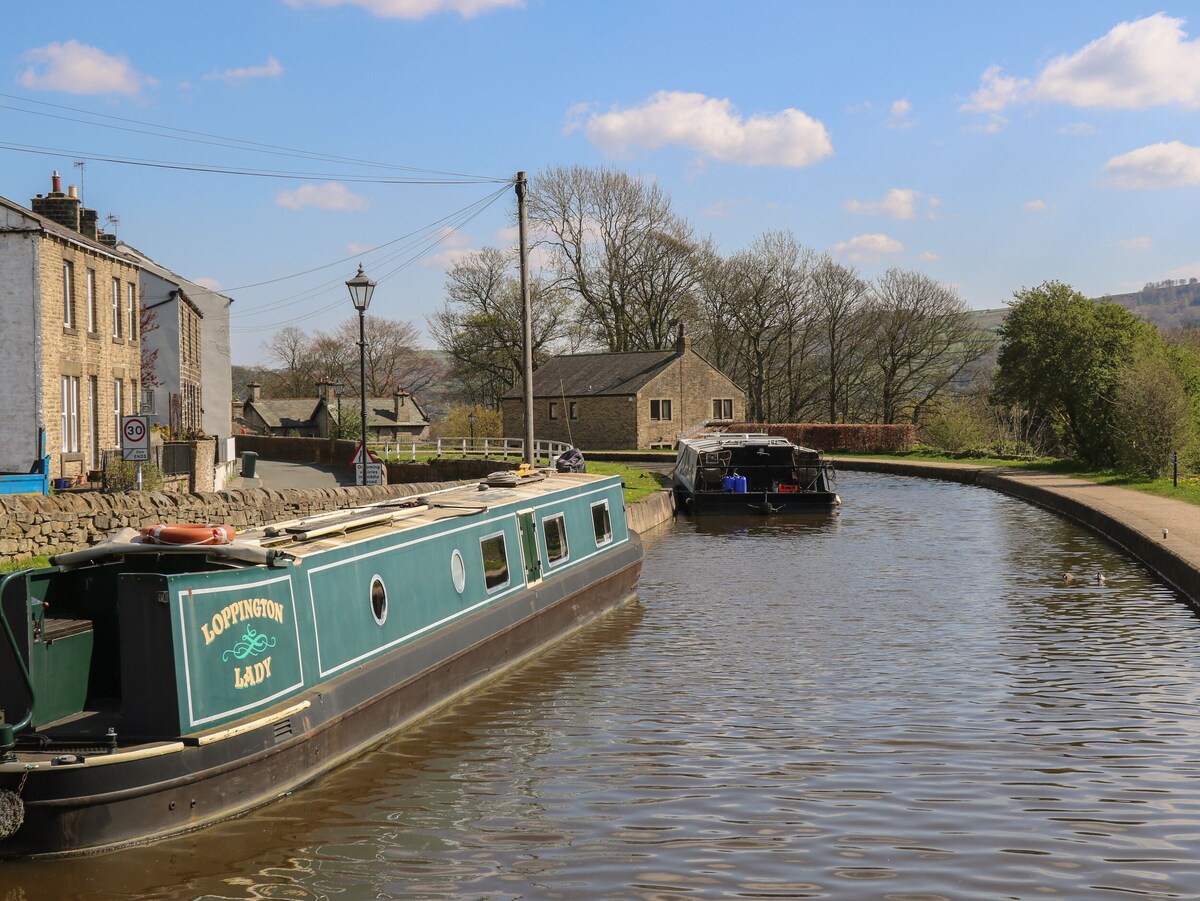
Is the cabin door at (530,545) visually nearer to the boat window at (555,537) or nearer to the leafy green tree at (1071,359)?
the boat window at (555,537)

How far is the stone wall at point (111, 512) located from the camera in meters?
17.4

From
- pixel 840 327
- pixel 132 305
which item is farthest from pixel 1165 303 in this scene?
pixel 132 305

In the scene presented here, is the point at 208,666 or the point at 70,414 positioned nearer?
the point at 208,666

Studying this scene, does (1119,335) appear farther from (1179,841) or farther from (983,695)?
(1179,841)

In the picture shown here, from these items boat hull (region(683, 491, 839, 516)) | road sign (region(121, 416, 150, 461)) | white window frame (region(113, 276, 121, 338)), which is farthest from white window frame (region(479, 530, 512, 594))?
white window frame (region(113, 276, 121, 338))

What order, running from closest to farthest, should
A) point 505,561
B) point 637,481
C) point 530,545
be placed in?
point 505,561, point 530,545, point 637,481

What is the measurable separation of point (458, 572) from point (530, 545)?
91.8 inches

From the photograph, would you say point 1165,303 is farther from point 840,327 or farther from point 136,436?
point 136,436

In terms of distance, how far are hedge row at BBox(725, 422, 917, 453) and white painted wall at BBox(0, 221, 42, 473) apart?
1639 inches

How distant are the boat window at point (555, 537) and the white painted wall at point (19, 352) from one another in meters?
14.3

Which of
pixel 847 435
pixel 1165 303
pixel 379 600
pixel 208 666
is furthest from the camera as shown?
pixel 1165 303

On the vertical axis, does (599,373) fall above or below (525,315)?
above

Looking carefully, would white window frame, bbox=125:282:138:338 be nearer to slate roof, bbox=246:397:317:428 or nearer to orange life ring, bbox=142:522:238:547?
orange life ring, bbox=142:522:238:547

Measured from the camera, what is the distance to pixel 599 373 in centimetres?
6731
